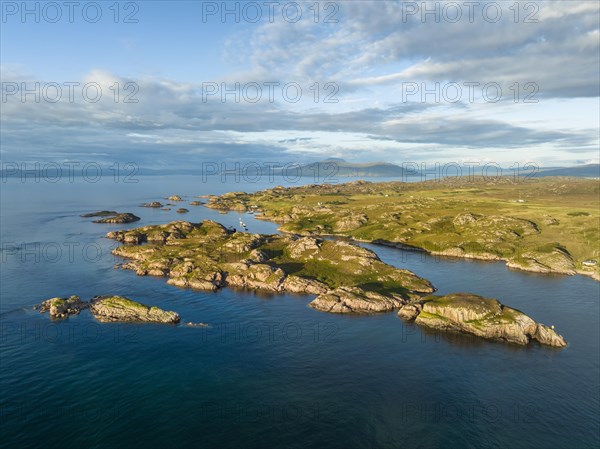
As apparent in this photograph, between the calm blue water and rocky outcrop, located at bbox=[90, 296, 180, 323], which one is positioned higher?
rocky outcrop, located at bbox=[90, 296, 180, 323]

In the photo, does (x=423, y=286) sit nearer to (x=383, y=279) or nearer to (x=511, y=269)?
(x=383, y=279)

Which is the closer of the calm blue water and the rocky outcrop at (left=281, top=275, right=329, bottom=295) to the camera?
the calm blue water

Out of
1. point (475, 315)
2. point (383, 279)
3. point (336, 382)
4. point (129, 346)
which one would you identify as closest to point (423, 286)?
point (383, 279)

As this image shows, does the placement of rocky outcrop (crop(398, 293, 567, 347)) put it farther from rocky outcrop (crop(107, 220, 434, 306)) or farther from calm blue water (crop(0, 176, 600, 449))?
rocky outcrop (crop(107, 220, 434, 306))

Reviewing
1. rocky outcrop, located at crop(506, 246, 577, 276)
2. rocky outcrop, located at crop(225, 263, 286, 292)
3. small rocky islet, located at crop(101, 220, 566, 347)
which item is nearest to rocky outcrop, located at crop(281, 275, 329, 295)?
small rocky islet, located at crop(101, 220, 566, 347)


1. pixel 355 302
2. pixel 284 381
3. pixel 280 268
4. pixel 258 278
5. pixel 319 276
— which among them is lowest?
pixel 284 381

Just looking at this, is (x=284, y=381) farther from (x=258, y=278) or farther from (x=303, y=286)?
(x=258, y=278)

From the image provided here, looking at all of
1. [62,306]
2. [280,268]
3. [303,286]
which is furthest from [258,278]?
[62,306]
